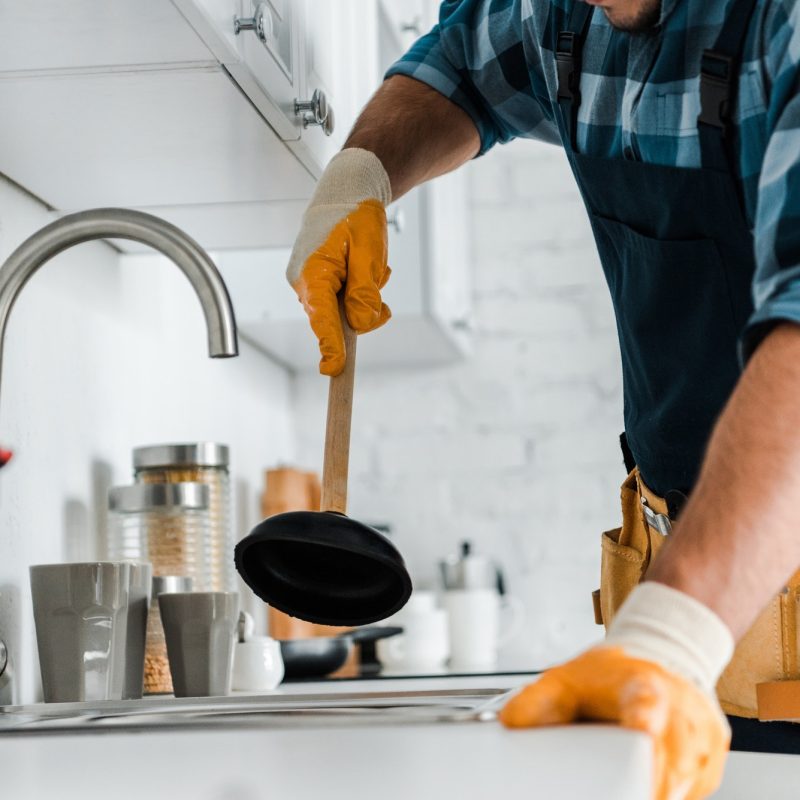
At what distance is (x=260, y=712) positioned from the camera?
2.77ft

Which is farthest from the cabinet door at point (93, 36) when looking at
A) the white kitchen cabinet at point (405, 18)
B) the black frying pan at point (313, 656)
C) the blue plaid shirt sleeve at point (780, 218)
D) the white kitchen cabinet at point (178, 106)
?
the white kitchen cabinet at point (405, 18)

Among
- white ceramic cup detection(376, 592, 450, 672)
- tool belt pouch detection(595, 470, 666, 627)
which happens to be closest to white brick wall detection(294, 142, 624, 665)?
white ceramic cup detection(376, 592, 450, 672)

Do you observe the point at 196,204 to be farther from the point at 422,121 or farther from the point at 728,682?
the point at 728,682

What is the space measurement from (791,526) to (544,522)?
82.3 inches

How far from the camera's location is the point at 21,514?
138cm

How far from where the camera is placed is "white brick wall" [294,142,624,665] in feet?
8.95

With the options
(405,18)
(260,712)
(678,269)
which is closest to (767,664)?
(678,269)

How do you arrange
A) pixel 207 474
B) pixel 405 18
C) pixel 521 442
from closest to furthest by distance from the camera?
pixel 207 474 < pixel 405 18 < pixel 521 442

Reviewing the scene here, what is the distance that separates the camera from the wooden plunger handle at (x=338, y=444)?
103 centimetres

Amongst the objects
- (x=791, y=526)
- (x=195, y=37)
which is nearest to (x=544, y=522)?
(x=195, y=37)

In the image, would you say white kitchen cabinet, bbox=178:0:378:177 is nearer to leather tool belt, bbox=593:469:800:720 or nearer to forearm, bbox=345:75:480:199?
forearm, bbox=345:75:480:199

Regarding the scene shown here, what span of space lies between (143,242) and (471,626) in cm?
145

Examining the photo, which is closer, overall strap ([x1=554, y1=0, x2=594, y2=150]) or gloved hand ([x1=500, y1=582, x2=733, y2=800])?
gloved hand ([x1=500, y1=582, x2=733, y2=800])

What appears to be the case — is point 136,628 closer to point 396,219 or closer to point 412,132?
point 412,132
